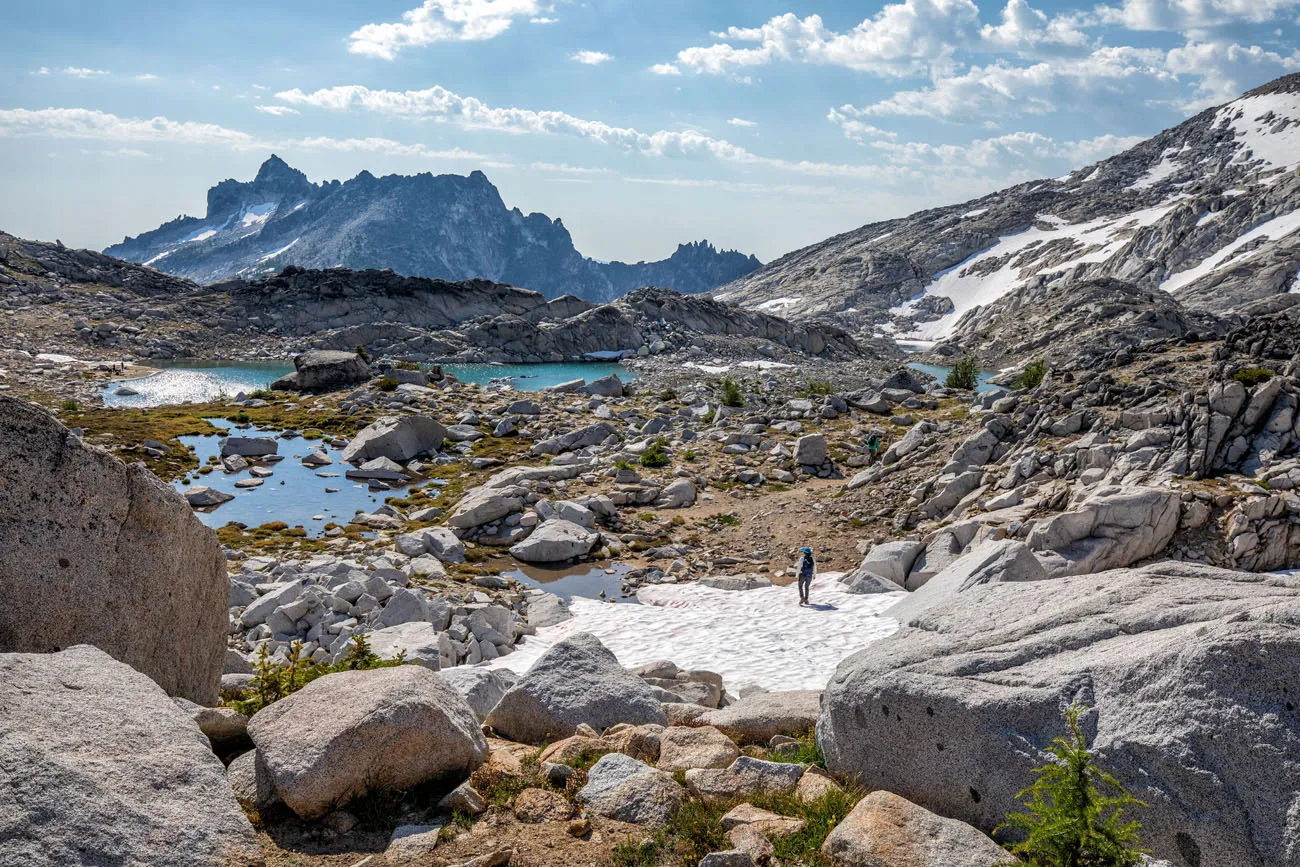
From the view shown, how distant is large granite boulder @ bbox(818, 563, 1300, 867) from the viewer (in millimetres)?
6680

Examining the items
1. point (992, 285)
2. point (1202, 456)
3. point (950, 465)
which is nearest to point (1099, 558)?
point (1202, 456)

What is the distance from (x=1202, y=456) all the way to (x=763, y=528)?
1459cm

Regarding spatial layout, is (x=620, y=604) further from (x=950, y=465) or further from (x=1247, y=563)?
(x=1247, y=563)

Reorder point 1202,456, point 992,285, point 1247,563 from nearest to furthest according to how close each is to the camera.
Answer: point 1247,563 → point 1202,456 → point 992,285

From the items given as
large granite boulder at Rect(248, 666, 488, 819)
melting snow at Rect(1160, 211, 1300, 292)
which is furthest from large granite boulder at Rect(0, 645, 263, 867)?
melting snow at Rect(1160, 211, 1300, 292)

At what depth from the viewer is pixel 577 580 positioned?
27438 mm

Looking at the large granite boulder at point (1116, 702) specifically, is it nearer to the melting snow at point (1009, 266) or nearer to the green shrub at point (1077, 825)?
the green shrub at point (1077, 825)

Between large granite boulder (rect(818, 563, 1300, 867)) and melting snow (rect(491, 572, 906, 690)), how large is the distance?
906 centimetres

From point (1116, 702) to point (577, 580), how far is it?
2129cm

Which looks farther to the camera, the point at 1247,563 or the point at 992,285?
the point at 992,285

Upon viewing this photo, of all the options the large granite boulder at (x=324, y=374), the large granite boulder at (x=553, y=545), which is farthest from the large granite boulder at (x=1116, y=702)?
the large granite boulder at (x=324, y=374)

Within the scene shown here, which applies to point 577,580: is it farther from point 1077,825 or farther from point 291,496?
point 1077,825

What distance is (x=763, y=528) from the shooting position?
31547 mm

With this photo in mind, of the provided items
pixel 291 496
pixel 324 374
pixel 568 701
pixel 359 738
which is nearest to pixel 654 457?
pixel 291 496
